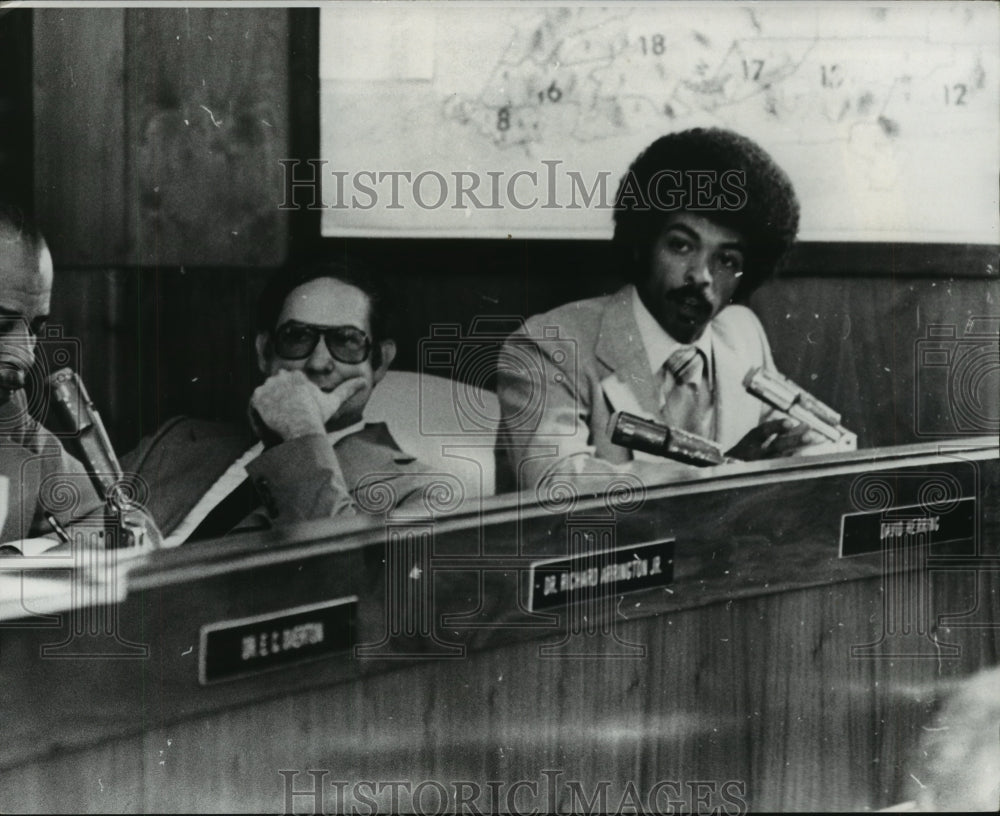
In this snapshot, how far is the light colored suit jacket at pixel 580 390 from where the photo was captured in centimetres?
259

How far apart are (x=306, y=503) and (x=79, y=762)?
727 mm

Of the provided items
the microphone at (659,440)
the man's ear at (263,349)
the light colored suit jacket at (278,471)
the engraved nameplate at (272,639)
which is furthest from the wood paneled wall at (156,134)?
the microphone at (659,440)

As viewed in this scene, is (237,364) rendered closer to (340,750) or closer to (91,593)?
(91,593)

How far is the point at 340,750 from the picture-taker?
260 cm

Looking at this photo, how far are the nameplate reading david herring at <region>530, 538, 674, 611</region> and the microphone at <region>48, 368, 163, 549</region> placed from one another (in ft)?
2.82

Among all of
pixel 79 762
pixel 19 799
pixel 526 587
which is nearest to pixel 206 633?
pixel 79 762

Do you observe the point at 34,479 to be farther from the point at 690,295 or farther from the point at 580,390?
the point at 690,295

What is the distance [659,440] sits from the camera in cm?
265

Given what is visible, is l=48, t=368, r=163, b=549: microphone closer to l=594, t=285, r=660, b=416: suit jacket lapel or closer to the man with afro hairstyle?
the man with afro hairstyle

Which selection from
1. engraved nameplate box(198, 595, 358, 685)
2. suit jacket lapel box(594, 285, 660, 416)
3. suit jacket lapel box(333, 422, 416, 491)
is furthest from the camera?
suit jacket lapel box(594, 285, 660, 416)

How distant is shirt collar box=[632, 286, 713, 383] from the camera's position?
266 centimetres

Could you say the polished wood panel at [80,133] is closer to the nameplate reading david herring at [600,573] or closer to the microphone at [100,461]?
the microphone at [100,461]

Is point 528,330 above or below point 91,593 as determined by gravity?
above

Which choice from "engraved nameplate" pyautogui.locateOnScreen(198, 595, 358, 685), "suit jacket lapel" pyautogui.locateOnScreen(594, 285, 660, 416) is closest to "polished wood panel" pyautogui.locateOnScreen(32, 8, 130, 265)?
"engraved nameplate" pyautogui.locateOnScreen(198, 595, 358, 685)
